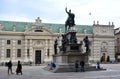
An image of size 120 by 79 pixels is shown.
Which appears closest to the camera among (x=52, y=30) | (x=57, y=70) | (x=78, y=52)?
(x=57, y=70)

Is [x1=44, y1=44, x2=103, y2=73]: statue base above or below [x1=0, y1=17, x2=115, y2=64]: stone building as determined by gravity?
below

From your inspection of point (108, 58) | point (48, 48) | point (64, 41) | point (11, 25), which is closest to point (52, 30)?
point (48, 48)

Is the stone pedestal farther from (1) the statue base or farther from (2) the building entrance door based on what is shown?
(2) the building entrance door

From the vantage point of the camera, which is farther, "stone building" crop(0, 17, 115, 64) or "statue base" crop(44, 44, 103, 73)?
"stone building" crop(0, 17, 115, 64)

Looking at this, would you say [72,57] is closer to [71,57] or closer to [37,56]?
[71,57]

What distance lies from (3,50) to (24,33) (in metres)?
7.40

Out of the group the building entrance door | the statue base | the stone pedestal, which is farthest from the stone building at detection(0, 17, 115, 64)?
the statue base

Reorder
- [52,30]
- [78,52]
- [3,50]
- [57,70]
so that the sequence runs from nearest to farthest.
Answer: [57,70]
[78,52]
[3,50]
[52,30]

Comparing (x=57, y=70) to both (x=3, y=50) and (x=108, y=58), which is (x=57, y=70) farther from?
(x=108, y=58)

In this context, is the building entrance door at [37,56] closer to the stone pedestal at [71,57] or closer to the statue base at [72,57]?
the stone pedestal at [71,57]

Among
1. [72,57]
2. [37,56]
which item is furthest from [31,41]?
[72,57]

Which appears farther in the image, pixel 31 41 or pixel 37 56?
pixel 37 56

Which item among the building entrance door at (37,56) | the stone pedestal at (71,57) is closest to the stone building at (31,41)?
the building entrance door at (37,56)

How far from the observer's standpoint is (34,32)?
7194cm
